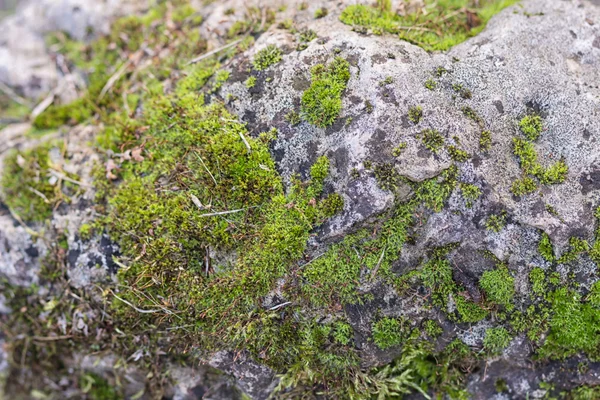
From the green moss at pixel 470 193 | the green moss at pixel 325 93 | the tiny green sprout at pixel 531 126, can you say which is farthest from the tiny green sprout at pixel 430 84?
the green moss at pixel 470 193

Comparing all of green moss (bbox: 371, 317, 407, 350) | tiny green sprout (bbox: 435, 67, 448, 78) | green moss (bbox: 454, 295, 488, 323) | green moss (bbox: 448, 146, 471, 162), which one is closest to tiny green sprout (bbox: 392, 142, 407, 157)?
green moss (bbox: 448, 146, 471, 162)

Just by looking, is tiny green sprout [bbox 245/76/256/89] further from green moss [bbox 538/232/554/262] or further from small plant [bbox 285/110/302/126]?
green moss [bbox 538/232/554/262]

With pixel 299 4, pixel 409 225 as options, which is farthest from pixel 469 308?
pixel 299 4

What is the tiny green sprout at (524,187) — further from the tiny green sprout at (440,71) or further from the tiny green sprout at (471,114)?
the tiny green sprout at (440,71)

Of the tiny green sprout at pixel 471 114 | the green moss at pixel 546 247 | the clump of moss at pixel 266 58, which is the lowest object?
the green moss at pixel 546 247

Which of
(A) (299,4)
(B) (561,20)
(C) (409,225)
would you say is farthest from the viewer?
(A) (299,4)

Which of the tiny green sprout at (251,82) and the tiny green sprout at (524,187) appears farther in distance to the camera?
the tiny green sprout at (251,82)

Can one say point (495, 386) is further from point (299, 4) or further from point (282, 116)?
point (299, 4)
